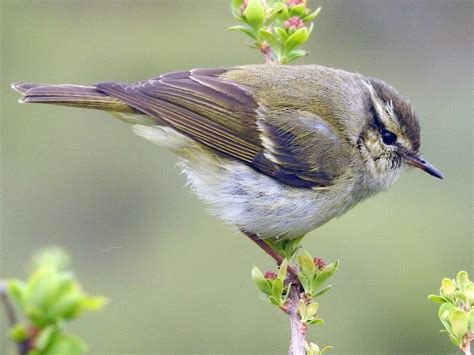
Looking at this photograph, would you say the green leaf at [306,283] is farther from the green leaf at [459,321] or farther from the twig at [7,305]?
the twig at [7,305]

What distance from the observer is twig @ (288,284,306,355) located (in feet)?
9.16

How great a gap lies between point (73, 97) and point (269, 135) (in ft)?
3.36

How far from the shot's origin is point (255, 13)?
3.50m

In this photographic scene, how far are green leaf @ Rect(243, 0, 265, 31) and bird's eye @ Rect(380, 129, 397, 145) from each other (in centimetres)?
97

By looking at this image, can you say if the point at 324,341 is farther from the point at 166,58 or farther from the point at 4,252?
the point at 166,58

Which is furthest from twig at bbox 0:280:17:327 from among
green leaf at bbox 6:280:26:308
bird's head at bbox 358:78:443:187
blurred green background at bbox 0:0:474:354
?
blurred green background at bbox 0:0:474:354

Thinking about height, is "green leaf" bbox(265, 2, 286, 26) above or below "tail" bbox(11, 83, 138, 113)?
below

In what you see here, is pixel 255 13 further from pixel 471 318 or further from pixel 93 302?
pixel 93 302

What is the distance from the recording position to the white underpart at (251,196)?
382cm

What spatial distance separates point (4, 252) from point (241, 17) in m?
4.85

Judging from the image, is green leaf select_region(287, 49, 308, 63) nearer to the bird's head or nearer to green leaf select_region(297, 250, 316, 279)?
the bird's head

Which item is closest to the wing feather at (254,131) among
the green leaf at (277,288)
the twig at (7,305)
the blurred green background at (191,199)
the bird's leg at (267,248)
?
the bird's leg at (267,248)

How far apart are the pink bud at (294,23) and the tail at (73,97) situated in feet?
3.20

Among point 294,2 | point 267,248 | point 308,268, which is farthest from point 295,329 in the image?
point 294,2
